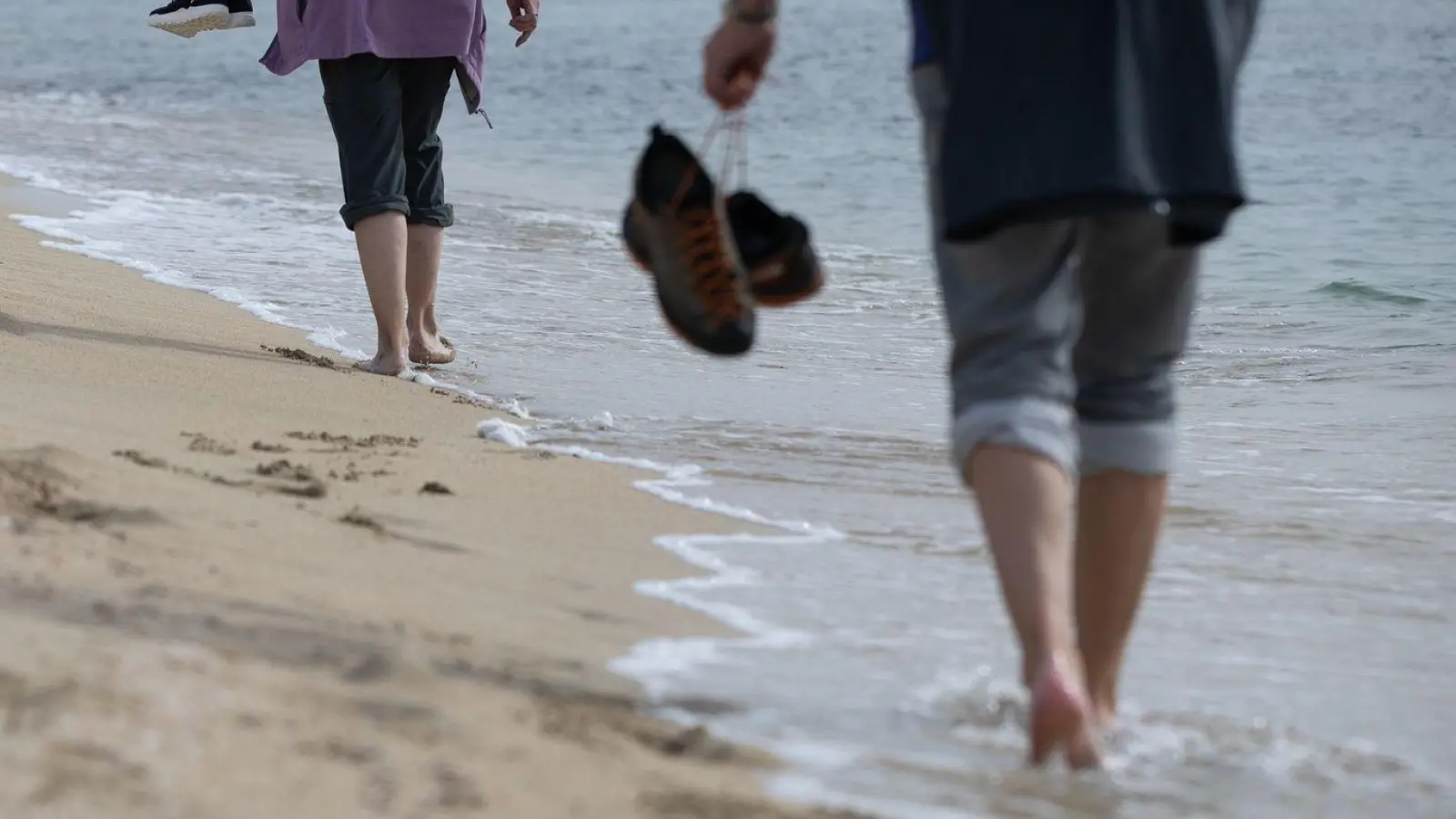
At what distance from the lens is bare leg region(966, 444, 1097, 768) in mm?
1882

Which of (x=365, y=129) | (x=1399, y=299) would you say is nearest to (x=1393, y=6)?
(x=1399, y=299)

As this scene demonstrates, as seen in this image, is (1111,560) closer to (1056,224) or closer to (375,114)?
(1056,224)

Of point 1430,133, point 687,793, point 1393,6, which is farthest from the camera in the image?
point 1393,6

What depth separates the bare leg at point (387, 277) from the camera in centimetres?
470

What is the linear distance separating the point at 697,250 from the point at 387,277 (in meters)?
2.68

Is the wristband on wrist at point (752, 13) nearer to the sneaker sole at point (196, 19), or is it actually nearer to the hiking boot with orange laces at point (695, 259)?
the hiking boot with orange laces at point (695, 259)

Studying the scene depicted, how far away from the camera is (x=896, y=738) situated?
215 cm

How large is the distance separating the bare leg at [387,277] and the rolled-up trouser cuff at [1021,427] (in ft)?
9.80

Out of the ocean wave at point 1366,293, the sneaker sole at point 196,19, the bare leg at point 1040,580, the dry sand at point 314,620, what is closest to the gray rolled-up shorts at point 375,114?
the sneaker sole at point 196,19

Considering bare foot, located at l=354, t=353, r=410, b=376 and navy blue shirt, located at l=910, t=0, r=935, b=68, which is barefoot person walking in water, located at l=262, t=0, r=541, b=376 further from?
navy blue shirt, located at l=910, t=0, r=935, b=68

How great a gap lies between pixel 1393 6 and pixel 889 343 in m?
25.4

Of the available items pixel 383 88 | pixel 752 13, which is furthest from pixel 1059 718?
pixel 383 88

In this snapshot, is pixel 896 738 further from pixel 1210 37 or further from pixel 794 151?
pixel 794 151

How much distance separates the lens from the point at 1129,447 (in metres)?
2.10
